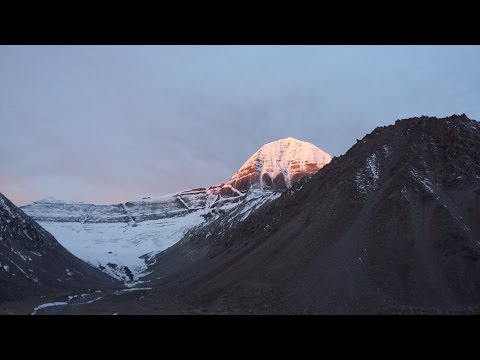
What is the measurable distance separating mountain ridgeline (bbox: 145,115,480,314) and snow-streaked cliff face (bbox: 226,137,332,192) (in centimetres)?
9043

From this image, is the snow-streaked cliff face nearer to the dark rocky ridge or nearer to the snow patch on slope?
the dark rocky ridge

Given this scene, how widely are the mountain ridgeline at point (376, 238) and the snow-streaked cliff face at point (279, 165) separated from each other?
90.4m

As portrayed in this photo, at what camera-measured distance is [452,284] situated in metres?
25.6

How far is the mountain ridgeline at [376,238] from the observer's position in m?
25.9

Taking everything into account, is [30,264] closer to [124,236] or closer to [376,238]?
[376,238]

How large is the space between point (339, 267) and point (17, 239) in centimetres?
3852

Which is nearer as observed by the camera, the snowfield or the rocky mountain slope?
the snowfield

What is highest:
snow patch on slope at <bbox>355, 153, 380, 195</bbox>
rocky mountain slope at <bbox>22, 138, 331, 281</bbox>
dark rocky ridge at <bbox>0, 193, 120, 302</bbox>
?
rocky mountain slope at <bbox>22, 138, 331, 281</bbox>

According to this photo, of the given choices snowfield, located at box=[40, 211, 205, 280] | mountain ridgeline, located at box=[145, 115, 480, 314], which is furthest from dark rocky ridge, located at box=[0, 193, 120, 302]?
snowfield, located at box=[40, 211, 205, 280]

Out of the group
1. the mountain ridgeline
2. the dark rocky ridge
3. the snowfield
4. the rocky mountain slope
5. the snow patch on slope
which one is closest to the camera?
the mountain ridgeline

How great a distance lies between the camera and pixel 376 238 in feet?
99.4

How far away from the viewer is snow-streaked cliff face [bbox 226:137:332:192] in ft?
448
